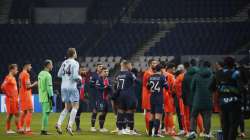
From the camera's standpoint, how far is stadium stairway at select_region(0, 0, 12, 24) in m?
47.0

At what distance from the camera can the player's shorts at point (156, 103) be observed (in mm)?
20906

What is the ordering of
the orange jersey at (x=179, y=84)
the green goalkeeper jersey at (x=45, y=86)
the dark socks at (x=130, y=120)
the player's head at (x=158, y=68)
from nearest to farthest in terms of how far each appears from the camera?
the player's head at (x=158, y=68), the green goalkeeper jersey at (x=45, y=86), the orange jersey at (x=179, y=84), the dark socks at (x=130, y=120)

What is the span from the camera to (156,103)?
20906 millimetres

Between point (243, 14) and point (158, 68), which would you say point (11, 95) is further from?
point (243, 14)

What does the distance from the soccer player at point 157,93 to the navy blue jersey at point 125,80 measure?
3.74ft

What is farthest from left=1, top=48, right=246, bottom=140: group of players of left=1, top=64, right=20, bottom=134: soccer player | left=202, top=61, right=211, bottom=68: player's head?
left=202, top=61, right=211, bottom=68: player's head

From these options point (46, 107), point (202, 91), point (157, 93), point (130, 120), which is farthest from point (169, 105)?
point (46, 107)

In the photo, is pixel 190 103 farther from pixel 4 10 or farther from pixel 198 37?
pixel 4 10

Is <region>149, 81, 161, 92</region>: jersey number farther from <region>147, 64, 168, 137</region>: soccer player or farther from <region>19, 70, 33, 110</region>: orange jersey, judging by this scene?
<region>19, 70, 33, 110</region>: orange jersey

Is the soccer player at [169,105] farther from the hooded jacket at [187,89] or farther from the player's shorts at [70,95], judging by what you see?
the player's shorts at [70,95]

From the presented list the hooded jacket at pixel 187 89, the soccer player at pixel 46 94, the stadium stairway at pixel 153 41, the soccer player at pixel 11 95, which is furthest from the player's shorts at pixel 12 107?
the stadium stairway at pixel 153 41

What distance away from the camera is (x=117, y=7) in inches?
1906

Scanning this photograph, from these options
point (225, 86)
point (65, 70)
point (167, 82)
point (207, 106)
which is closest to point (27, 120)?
point (65, 70)

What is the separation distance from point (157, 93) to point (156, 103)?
29 cm
